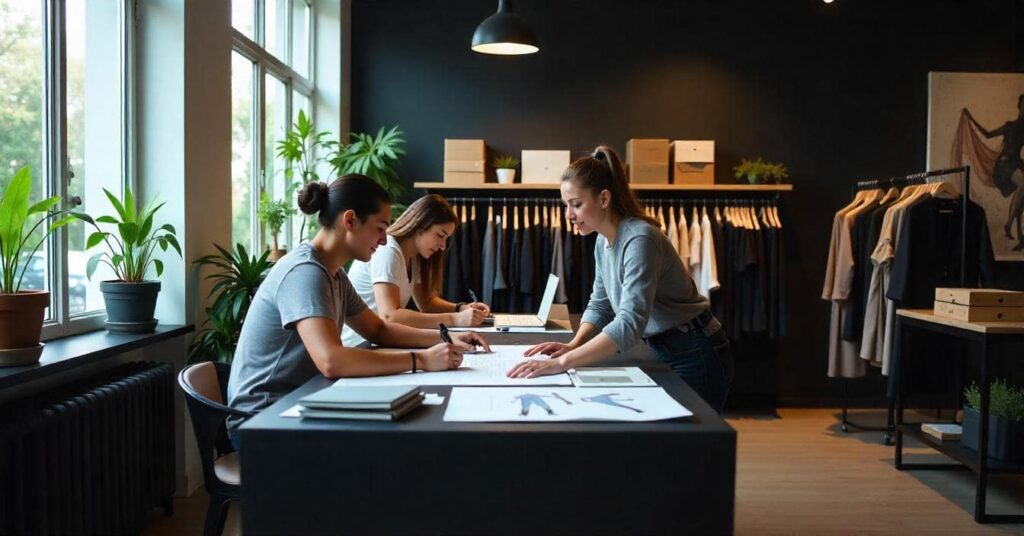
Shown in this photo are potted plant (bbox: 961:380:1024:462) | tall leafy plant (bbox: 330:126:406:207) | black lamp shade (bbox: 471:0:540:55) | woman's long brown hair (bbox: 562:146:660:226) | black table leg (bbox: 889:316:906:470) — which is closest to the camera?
woman's long brown hair (bbox: 562:146:660:226)

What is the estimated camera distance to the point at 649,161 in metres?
5.60

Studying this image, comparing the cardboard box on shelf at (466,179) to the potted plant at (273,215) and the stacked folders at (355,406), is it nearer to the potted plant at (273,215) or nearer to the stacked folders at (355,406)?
the potted plant at (273,215)

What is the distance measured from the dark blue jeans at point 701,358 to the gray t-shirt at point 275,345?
3.47 feet

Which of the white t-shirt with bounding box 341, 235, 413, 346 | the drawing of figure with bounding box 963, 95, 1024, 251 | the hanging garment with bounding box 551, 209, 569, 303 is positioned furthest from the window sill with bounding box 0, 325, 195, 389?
the drawing of figure with bounding box 963, 95, 1024, 251

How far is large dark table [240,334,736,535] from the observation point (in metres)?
1.53

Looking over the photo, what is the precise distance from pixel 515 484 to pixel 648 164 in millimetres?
4321

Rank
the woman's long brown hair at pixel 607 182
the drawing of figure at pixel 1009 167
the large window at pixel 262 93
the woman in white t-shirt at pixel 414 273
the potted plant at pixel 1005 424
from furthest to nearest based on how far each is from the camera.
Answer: the drawing of figure at pixel 1009 167 < the large window at pixel 262 93 < the potted plant at pixel 1005 424 < the woman in white t-shirt at pixel 414 273 < the woman's long brown hair at pixel 607 182

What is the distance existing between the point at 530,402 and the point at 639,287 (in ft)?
2.05

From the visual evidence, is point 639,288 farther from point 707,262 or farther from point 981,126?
point 981,126

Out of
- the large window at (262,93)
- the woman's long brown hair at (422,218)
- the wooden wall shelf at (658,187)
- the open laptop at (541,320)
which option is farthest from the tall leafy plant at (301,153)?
the open laptop at (541,320)

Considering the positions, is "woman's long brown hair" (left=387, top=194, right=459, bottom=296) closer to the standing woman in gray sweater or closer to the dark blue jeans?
the standing woman in gray sweater

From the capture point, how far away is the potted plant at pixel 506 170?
562 cm

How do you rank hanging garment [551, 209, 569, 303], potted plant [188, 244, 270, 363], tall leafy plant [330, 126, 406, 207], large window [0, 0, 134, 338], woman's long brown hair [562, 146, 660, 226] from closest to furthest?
woman's long brown hair [562, 146, 660, 226] → large window [0, 0, 134, 338] → potted plant [188, 244, 270, 363] → tall leafy plant [330, 126, 406, 207] → hanging garment [551, 209, 569, 303]

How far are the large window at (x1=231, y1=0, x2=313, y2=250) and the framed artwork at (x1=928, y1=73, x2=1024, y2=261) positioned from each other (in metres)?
4.58
